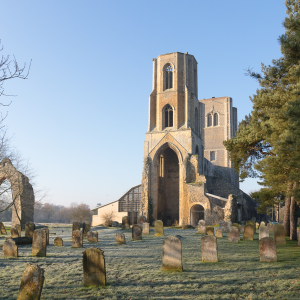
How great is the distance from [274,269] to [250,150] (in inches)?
378

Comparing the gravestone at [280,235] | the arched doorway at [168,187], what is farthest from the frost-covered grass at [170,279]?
the arched doorway at [168,187]

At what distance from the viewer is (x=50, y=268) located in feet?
26.3

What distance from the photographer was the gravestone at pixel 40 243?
10.0 meters

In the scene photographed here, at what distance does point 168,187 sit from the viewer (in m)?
42.3

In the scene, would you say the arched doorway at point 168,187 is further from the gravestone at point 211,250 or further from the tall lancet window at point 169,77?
the gravestone at point 211,250

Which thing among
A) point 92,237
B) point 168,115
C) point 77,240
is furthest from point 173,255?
point 168,115

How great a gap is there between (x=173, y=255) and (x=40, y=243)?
16.3 ft

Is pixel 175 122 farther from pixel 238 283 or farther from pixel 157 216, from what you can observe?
pixel 238 283

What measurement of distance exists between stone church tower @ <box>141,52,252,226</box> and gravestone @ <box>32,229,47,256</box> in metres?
25.3

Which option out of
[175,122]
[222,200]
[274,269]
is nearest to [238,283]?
[274,269]

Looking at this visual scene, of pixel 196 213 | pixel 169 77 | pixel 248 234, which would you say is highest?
pixel 169 77

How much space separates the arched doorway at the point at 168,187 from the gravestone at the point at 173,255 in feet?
107

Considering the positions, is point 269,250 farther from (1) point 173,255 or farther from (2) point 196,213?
(2) point 196,213

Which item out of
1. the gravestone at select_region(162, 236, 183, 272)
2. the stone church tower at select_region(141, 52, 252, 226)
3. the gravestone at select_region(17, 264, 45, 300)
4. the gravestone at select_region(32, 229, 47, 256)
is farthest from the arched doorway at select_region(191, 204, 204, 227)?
the gravestone at select_region(17, 264, 45, 300)
